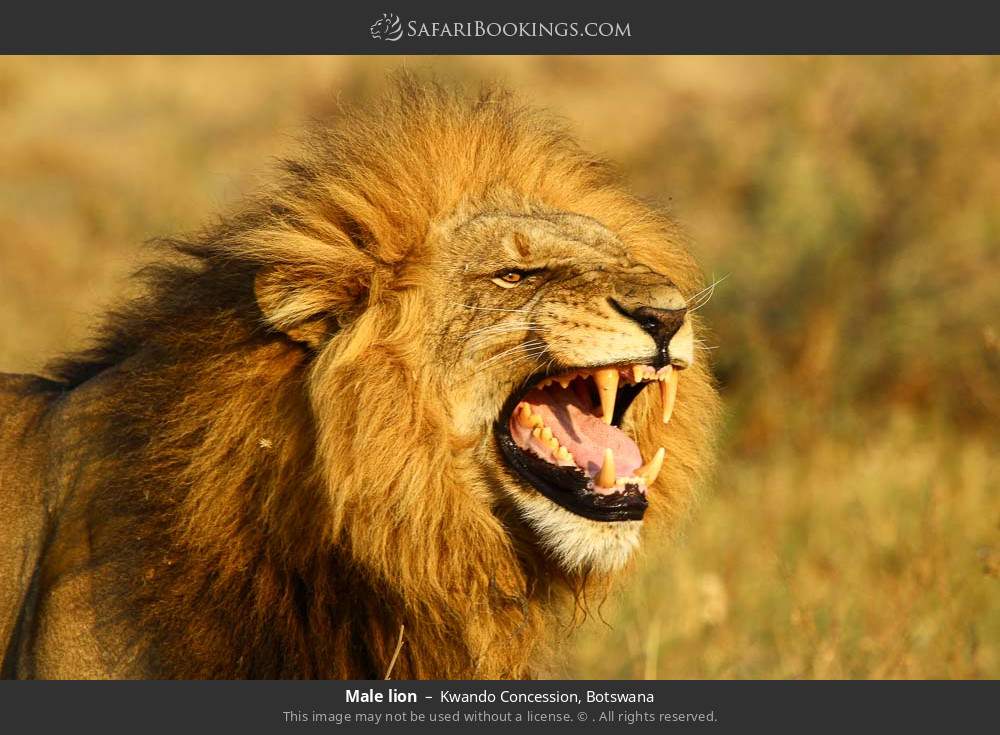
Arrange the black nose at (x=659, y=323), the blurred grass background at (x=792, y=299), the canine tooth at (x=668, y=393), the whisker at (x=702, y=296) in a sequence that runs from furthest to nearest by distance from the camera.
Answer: the blurred grass background at (x=792, y=299) → the whisker at (x=702, y=296) → the canine tooth at (x=668, y=393) → the black nose at (x=659, y=323)

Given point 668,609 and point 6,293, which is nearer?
point 668,609

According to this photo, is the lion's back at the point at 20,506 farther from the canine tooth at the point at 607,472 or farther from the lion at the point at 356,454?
the canine tooth at the point at 607,472

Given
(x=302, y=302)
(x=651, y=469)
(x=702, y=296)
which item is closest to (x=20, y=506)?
(x=302, y=302)

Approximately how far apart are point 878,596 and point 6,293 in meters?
7.72

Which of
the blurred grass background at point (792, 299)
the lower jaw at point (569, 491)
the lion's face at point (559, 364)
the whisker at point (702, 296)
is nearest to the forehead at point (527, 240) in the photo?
the lion's face at point (559, 364)

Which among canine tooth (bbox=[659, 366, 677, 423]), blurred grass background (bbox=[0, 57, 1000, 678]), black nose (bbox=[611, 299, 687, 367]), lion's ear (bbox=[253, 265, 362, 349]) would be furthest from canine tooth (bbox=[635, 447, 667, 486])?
lion's ear (bbox=[253, 265, 362, 349])

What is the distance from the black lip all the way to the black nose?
1.07 feet

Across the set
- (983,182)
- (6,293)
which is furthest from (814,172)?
(6,293)

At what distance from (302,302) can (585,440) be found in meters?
0.90

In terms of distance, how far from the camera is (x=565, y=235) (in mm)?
4086

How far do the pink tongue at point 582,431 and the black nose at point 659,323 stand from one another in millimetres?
357

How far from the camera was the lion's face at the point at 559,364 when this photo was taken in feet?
12.3

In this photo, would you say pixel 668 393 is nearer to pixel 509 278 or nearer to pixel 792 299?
pixel 509 278

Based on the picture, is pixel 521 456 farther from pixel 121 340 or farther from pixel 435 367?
pixel 121 340
